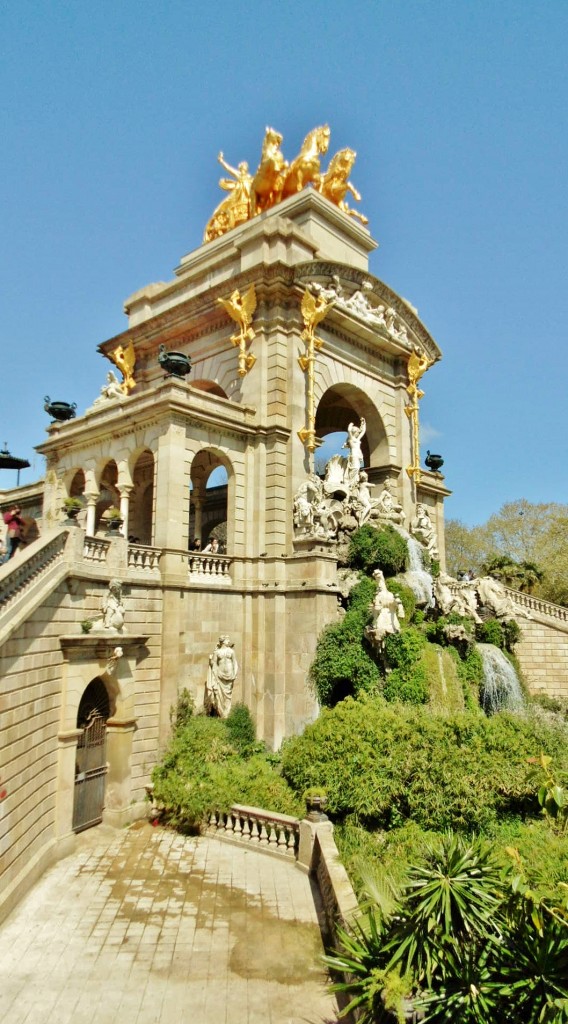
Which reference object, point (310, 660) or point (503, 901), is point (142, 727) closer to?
point (310, 660)

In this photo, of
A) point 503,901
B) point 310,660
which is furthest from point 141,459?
point 503,901

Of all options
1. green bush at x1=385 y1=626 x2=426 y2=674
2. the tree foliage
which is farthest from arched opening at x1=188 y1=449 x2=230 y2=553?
the tree foliage

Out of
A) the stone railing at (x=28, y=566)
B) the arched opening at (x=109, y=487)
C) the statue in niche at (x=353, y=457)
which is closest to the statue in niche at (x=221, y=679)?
the stone railing at (x=28, y=566)

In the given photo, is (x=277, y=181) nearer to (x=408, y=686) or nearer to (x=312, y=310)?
(x=312, y=310)

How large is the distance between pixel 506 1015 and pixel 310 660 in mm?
12875

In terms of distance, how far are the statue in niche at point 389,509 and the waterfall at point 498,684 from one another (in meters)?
5.29

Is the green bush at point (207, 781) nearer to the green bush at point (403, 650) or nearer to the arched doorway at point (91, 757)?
the arched doorway at point (91, 757)

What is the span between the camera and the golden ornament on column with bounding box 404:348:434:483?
26797 millimetres

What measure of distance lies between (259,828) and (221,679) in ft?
15.6

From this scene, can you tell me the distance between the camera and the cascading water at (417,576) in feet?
67.7

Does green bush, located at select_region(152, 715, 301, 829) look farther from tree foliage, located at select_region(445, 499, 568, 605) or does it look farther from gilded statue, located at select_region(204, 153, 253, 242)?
tree foliage, located at select_region(445, 499, 568, 605)

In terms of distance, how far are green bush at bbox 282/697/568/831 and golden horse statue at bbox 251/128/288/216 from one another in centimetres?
2186

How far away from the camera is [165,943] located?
9.88m

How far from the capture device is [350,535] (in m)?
21.4
